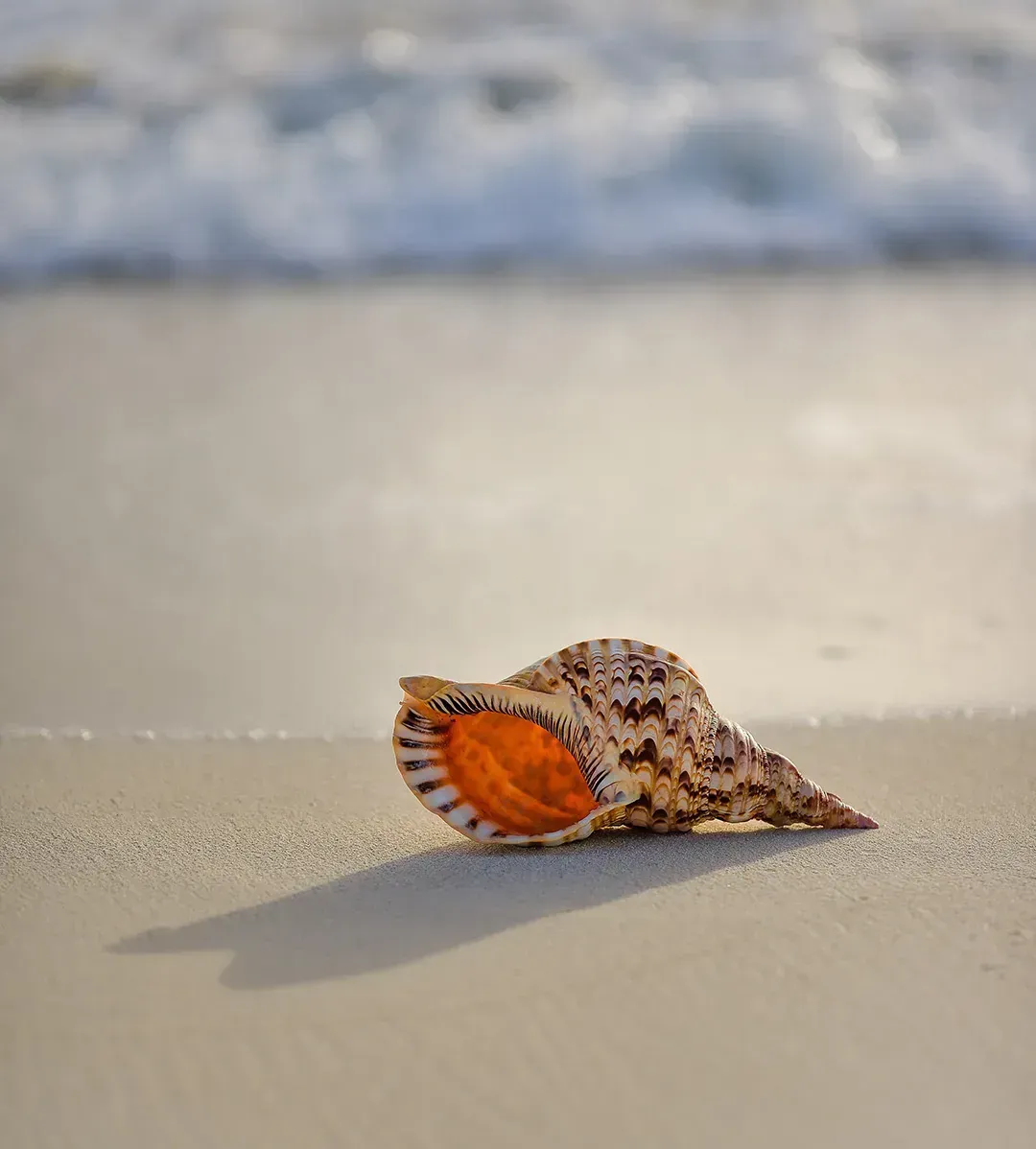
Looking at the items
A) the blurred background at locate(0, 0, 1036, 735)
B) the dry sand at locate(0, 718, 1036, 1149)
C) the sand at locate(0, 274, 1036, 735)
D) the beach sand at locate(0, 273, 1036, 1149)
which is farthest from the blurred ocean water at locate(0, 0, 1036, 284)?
the dry sand at locate(0, 718, 1036, 1149)

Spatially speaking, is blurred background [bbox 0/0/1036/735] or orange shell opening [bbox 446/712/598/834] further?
blurred background [bbox 0/0/1036/735]

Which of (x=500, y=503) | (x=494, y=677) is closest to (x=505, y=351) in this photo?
(x=500, y=503)

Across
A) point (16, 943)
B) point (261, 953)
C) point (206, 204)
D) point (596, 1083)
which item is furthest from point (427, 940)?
point (206, 204)

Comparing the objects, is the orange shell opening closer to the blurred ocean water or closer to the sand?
the sand

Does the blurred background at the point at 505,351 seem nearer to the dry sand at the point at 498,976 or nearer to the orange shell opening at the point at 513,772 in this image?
the dry sand at the point at 498,976

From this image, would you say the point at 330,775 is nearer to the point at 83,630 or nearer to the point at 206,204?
the point at 83,630

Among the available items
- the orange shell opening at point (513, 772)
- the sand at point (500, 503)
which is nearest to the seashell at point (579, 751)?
the orange shell opening at point (513, 772)

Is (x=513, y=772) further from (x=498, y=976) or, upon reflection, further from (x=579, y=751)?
(x=498, y=976)
